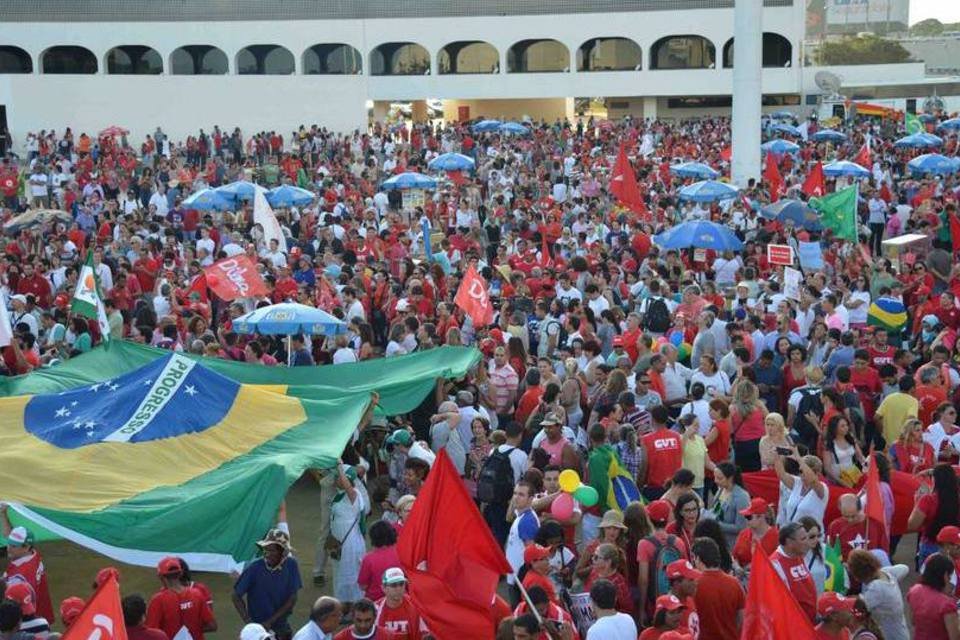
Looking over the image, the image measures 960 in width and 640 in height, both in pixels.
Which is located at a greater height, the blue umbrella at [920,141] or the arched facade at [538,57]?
the arched facade at [538,57]

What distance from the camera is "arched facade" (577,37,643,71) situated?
5681 centimetres

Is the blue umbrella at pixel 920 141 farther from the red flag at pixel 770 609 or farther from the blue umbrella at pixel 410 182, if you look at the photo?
the red flag at pixel 770 609

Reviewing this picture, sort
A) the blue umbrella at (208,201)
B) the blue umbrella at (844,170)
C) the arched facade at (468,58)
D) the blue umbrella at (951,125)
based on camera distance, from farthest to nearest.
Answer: the arched facade at (468,58)
the blue umbrella at (951,125)
the blue umbrella at (844,170)
the blue umbrella at (208,201)

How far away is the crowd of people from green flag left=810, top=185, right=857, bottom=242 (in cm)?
32

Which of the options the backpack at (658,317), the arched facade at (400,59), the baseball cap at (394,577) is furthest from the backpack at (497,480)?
the arched facade at (400,59)

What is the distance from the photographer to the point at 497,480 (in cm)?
1063

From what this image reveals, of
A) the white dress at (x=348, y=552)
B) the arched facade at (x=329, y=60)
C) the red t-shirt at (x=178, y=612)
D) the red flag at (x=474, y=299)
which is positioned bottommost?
the white dress at (x=348, y=552)

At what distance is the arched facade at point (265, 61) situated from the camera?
54.8 metres

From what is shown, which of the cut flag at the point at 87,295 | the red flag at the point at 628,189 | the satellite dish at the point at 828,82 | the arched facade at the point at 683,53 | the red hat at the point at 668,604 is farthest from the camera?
the arched facade at the point at 683,53

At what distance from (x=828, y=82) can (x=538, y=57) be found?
1229 centimetres

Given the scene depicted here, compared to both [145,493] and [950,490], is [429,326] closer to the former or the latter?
[145,493]

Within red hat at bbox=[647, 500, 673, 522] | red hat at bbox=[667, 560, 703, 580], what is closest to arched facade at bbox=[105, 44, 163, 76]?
red hat at bbox=[647, 500, 673, 522]

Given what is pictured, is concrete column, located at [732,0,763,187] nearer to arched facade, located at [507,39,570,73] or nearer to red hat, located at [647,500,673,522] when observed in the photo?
red hat, located at [647,500,673,522]

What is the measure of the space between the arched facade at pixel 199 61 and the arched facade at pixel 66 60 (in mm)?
3171
